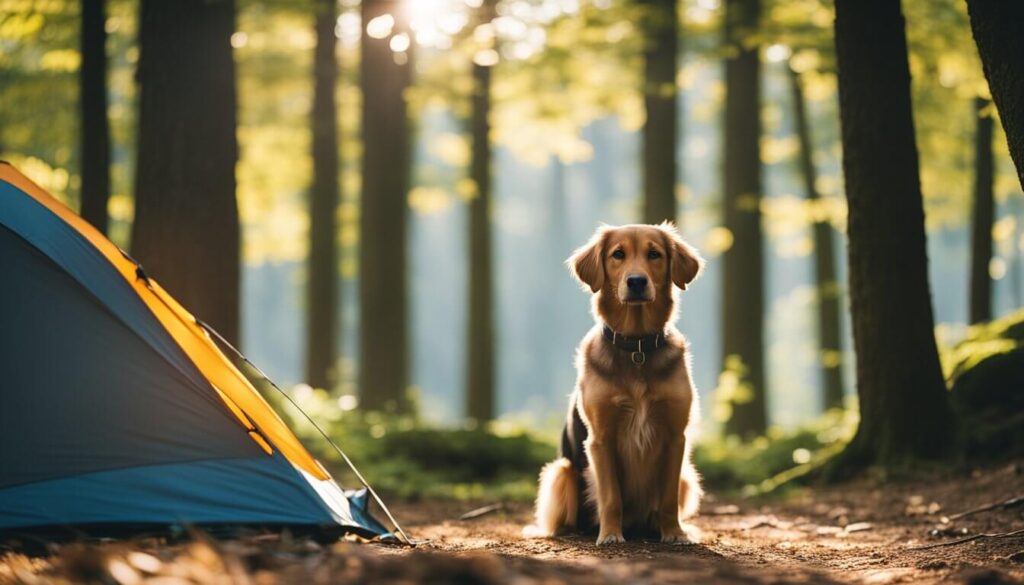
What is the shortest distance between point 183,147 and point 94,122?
2.19m

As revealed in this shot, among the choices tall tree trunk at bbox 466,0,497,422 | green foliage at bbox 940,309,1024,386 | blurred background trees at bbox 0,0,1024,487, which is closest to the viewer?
blurred background trees at bbox 0,0,1024,487

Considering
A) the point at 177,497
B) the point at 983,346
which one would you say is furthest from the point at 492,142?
the point at 177,497

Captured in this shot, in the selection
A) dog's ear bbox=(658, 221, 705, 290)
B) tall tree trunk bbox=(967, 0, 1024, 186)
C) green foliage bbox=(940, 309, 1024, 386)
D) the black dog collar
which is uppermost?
tall tree trunk bbox=(967, 0, 1024, 186)

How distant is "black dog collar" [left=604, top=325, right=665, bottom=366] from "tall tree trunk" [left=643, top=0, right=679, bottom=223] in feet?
24.8

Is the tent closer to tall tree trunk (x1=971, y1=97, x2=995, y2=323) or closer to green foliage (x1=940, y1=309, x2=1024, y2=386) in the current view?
green foliage (x1=940, y1=309, x2=1024, y2=386)

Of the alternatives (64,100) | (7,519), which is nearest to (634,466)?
(7,519)

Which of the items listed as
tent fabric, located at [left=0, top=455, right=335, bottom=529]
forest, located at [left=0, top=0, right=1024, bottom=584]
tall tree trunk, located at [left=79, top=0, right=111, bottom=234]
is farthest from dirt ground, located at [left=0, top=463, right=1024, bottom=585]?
tall tree trunk, located at [left=79, top=0, right=111, bottom=234]

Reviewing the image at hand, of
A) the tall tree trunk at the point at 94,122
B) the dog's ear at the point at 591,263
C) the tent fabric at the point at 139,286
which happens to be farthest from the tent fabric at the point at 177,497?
the tall tree trunk at the point at 94,122

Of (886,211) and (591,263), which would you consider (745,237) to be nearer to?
(886,211)

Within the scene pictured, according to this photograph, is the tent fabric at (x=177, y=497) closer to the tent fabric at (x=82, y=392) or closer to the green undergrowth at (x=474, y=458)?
the tent fabric at (x=82, y=392)

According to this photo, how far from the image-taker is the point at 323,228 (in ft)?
51.2

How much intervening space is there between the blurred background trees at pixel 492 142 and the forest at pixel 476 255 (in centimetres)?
4

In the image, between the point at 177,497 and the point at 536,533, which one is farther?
the point at 536,533

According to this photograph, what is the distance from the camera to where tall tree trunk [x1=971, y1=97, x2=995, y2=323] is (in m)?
11.9
